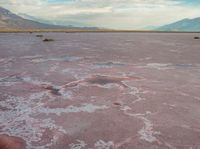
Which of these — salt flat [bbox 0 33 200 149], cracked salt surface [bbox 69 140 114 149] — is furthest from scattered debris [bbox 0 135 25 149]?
cracked salt surface [bbox 69 140 114 149]

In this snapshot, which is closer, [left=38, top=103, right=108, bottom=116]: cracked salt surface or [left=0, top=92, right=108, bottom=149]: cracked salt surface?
[left=0, top=92, right=108, bottom=149]: cracked salt surface

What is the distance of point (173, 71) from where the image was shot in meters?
30.0

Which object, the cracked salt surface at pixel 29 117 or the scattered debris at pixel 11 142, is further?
the cracked salt surface at pixel 29 117

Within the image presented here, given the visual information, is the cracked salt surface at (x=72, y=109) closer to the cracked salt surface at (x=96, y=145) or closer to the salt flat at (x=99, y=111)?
the salt flat at (x=99, y=111)

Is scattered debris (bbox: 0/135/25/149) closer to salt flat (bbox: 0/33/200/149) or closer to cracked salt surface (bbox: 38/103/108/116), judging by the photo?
salt flat (bbox: 0/33/200/149)

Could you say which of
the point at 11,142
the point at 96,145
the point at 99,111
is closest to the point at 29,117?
the point at 11,142

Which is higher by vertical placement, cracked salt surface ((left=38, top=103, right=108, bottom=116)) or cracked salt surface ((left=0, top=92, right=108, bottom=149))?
cracked salt surface ((left=38, top=103, right=108, bottom=116))

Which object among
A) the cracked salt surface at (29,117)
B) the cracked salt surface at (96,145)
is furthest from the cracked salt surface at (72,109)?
the cracked salt surface at (96,145)

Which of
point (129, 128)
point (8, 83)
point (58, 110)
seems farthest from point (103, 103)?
point (8, 83)

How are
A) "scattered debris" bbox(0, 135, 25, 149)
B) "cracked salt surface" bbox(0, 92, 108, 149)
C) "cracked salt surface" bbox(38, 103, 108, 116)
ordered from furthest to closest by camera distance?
"cracked salt surface" bbox(38, 103, 108, 116)
"cracked salt surface" bbox(0, 92, 108, 149)
"scattered debris" bbox(0, 135, 25, 149)

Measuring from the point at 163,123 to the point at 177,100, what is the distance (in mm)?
4679

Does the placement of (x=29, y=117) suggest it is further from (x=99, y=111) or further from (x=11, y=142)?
(x=99, y=111)

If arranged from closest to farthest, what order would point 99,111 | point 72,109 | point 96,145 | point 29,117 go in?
1. point 96,145
2. point 29,117
3. point 99,111
4. point 72,109

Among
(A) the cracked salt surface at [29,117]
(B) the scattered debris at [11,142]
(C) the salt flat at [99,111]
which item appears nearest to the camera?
(B) the scattered debris at [11,142]
